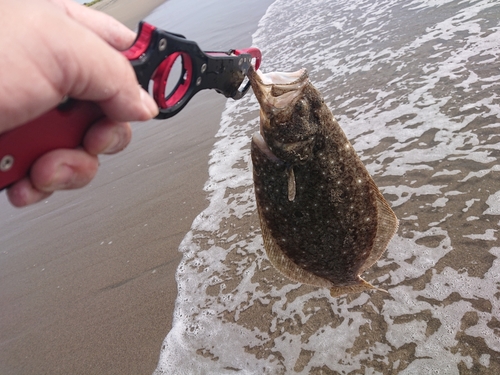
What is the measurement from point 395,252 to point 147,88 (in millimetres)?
3378

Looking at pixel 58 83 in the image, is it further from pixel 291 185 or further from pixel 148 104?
pixel 291 185

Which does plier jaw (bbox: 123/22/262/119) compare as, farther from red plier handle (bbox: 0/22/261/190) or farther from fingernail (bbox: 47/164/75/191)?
fingernail (bbox: 47/164/75/191)

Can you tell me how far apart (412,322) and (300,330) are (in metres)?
1.02

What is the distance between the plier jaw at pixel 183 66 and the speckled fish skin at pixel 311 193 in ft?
0.69

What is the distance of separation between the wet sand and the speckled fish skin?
2173 mm

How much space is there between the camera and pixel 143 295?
4844 mm

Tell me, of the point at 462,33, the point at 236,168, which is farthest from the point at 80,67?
the point at 462,33

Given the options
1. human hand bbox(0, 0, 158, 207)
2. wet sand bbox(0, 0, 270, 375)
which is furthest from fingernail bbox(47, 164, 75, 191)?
wet sand bbox(0, 0, 270, 375)

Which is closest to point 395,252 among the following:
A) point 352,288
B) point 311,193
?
point 352,288

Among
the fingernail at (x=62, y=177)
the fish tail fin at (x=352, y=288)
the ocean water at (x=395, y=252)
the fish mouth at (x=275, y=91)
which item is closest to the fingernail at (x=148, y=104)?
the fingernail at (x=62, y=177)

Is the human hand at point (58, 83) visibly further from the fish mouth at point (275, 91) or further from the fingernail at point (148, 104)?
the fish mouth at point (275, 91)

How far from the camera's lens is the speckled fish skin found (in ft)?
7.98

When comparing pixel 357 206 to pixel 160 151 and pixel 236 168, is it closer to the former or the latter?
pixel 236 168

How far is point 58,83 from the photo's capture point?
3.91ft
